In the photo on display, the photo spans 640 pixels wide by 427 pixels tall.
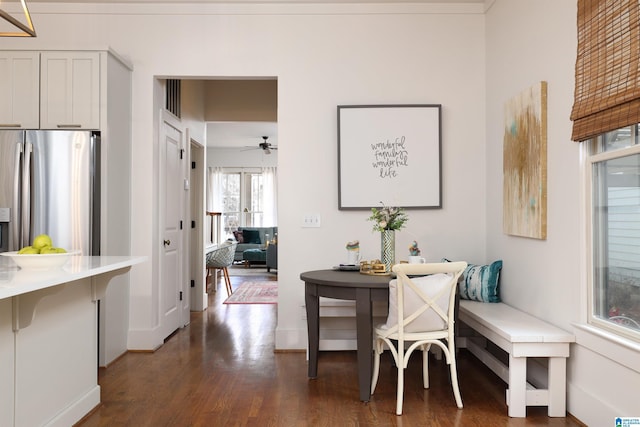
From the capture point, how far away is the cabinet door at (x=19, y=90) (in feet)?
12.1

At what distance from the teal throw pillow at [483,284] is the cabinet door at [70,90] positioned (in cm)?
304

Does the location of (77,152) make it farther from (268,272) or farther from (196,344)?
(268,272)

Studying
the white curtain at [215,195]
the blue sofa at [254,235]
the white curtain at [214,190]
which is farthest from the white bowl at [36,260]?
the white curtain at [214,190]

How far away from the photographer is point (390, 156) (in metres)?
4.10

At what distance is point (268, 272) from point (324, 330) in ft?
19.3

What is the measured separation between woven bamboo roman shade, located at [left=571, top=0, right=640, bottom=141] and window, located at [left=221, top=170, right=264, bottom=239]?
31.9ft

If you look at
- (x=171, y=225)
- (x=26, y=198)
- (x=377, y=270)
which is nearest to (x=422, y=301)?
(x=377, y=270)

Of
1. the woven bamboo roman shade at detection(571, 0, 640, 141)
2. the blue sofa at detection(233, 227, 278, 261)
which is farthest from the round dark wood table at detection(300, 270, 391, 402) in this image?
the blue sofa at detection(233, 227, 278, 261)

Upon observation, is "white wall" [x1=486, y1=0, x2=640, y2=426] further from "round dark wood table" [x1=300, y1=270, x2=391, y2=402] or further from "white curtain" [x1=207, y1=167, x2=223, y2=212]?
"white curtain" [x1=207, y1=167, x2=223, y2=212]

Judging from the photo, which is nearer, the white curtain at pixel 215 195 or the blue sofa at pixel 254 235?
the blue sofa at pixel 254 235

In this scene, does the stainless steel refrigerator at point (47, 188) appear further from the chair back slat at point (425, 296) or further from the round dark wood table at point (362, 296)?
the chair back slat at point (425, 296)

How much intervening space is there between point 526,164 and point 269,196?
8991 mm

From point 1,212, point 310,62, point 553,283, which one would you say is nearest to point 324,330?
point 553,283

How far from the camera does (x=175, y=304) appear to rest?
4.80 metres
